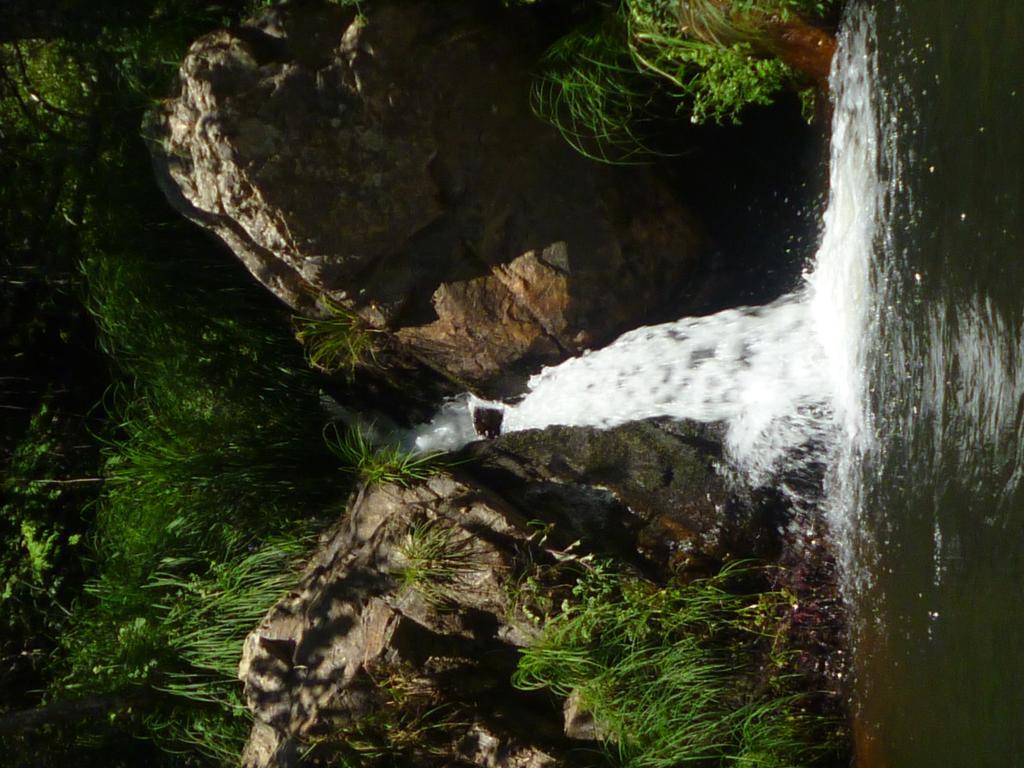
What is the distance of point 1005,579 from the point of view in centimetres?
247

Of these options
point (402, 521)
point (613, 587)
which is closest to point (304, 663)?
point (402, 521)

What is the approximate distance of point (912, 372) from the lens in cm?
284

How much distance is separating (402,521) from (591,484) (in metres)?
0.84

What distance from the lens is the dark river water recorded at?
92.3 inches

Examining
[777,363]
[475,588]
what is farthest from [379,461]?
[777,363]

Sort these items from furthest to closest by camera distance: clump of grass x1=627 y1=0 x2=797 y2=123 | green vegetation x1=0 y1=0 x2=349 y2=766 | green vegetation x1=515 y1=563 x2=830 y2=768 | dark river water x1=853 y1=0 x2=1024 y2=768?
green vegetation x1=0 y1=0 x2=349 y2=766, green vegetation x1=515 y1=563 x2=830 y2=768, clump of grass x1=627 y1=0 x2=797 y2=123, dark river water x1=853 y1=0 x2=1024 y2=768

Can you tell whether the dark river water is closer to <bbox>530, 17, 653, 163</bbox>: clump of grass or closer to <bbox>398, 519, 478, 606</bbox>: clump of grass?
<bbox>530, 17, 653, 163</bbox>: clump of grass

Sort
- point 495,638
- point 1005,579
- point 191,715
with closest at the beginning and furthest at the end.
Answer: point 1005,579, point 495,638, point 191,715

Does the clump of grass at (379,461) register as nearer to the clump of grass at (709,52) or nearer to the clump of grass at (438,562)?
the clump of grass at (438,562)

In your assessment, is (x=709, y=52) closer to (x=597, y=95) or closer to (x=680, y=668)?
(x=597, y=95)

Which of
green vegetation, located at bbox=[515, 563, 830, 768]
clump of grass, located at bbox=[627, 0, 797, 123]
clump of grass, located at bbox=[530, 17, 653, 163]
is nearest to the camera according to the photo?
clump of grass, located at bbox=[627, 0, 797, 123]

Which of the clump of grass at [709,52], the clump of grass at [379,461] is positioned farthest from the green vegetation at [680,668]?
the clump of grass at [709,52]

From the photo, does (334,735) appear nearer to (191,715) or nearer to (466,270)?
(191,715)

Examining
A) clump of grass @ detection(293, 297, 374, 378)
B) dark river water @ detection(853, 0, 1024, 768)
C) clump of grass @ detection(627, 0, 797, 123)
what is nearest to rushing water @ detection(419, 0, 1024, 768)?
dark river water @ detection(853, 0, 1024, 768)
